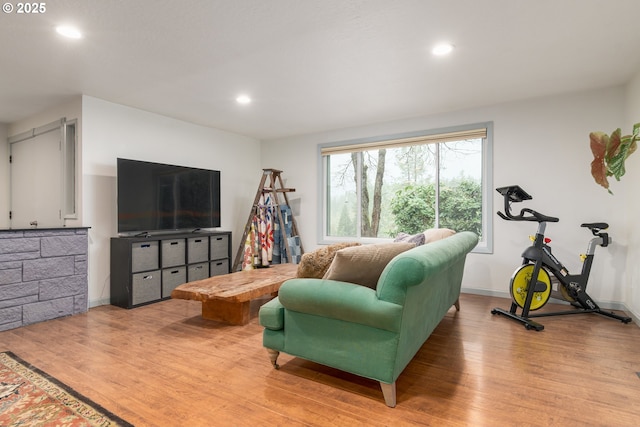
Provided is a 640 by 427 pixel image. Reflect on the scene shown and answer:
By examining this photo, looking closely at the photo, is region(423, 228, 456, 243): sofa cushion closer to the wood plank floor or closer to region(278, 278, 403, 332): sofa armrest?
the wood plank floor

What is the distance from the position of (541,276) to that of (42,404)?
158 inches

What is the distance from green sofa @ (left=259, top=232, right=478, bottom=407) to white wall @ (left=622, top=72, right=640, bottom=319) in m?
2.31

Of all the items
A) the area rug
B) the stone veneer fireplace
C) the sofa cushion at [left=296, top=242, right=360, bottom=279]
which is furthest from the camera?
the stone veneer fireplace

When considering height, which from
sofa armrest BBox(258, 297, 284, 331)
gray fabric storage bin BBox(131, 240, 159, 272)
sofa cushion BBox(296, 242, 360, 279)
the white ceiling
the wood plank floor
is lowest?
Result: the wood plank floor

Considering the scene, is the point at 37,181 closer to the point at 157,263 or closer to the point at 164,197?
the point at 164,197

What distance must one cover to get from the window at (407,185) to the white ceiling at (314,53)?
561mm

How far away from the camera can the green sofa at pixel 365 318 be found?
5.70ft

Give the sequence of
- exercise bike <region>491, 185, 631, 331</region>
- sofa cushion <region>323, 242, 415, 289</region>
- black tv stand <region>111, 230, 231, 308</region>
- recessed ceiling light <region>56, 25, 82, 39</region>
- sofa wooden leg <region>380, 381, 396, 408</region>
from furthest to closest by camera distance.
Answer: black tv stand <region>111, 230, 231, 308</region>, exercise bike <region>491, 185, 631, 331</region>, recessed ceiling light <region>56, 25, 82, 39</region>, sofa cushion <region>323, 242, 415, 289</region>, sofa wooden leg <region>380, 381, 396, 408</region>

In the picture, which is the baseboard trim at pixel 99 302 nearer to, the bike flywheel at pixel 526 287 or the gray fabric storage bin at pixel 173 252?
the gray fabric storage bin at pixel 173 252

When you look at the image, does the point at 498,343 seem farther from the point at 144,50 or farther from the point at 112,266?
the point at 112,266

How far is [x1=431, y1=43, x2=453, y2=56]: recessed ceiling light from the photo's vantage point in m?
2.64

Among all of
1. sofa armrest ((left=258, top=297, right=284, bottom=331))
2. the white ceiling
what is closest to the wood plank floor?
sofa armrest ((left=258, top=297, right=284, bottom=331))

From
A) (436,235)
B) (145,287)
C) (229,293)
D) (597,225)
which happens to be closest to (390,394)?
(229,293)

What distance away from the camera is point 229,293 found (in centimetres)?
289
